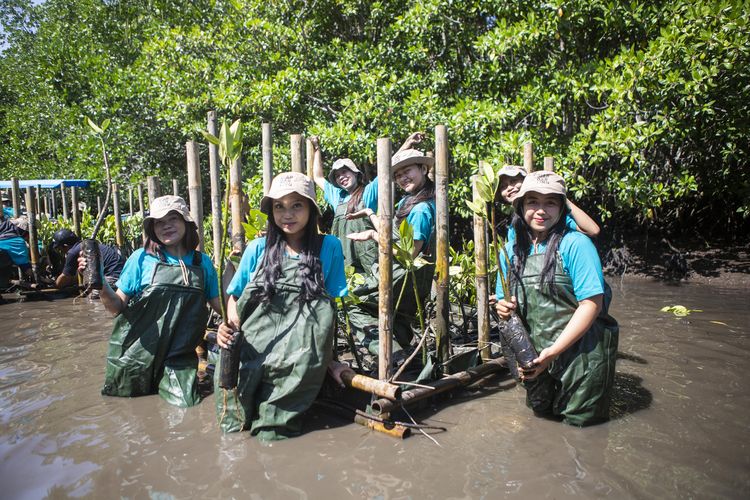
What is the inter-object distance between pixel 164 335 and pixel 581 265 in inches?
108

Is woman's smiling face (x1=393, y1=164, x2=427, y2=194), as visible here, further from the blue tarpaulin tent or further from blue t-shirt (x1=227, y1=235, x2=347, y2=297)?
the blue tarpaulin tent

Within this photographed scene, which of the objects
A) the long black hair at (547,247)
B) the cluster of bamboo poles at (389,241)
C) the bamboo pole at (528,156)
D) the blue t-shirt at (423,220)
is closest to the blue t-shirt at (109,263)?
the cluster of bamboo poles at (389,241)

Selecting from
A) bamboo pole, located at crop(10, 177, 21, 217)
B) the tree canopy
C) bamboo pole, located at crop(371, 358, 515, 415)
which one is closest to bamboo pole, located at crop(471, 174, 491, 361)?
bamboo pole, located at crop(371, 358, 515, 415)

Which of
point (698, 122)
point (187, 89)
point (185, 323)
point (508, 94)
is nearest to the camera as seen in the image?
point (185, 323)

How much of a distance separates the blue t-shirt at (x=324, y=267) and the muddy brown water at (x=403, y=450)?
0.86 metres

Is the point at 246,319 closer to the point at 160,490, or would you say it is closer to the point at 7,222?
the point at 160,490

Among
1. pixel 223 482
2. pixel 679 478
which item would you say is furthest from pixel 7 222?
pixel 679 478

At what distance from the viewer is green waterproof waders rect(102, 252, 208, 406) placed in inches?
148

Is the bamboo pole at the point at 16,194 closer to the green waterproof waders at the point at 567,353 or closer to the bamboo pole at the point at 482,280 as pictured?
the bamboo pole at the point at 482,280

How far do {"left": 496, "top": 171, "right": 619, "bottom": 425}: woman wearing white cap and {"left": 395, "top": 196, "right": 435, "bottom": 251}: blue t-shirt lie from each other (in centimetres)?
90

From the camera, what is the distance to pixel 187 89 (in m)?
10.0

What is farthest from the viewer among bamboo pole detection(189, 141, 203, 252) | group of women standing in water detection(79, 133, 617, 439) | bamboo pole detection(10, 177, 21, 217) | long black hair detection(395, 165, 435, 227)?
bamboo pole detection(10, 177, 21, 217)

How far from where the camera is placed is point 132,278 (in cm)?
375

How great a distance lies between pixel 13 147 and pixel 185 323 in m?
17.8
